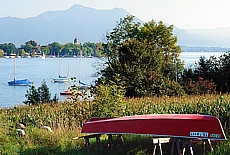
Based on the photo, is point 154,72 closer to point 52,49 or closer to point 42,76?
point 42,76

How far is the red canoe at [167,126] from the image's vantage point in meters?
7.87

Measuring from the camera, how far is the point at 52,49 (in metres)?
166

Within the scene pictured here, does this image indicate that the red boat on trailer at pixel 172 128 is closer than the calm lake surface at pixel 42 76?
Yes

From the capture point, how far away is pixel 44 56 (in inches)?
6895

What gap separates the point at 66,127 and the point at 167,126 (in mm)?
4149

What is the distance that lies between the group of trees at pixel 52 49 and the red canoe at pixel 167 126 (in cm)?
13375

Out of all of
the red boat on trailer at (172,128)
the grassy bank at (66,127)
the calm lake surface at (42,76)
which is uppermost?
the red boat on trailer at (172,128)

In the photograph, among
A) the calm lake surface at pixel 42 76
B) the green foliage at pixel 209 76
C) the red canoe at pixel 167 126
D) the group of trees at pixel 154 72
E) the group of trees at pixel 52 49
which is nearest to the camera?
the red canoe at pixel 167 126

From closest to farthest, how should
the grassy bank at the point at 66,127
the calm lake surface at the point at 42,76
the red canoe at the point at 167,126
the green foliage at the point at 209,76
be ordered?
the red canoe at the point at 167,126
the grassy bank at the point at 66,127
the green foliage at the point at 209,76
the calm lake surface at the point at 42,76

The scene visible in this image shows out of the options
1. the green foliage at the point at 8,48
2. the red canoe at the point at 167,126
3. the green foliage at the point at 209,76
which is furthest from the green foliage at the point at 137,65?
the green foliage at the point at 8,48

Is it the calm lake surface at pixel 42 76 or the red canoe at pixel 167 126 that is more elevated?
the red canoe at pixel 167 126

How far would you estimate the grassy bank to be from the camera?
31.7ft

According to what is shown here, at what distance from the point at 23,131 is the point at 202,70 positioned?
21.5m

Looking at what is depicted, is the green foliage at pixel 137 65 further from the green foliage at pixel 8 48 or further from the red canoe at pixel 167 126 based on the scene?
the green foliage at pixel 8 48
